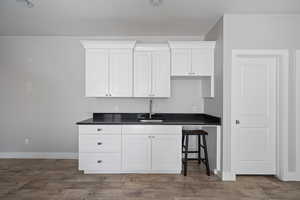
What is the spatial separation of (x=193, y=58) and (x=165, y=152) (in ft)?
5.98

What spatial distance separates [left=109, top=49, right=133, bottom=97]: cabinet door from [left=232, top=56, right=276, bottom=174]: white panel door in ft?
6.21

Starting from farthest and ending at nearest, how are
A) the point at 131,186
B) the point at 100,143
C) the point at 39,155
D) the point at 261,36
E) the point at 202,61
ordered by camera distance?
the point at 39,155 → the point at 202,61 → the point at 100,143 → the point at 261,36 → the point at 131,186

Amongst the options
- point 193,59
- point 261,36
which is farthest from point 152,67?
point 261,36

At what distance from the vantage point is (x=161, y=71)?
391 cm

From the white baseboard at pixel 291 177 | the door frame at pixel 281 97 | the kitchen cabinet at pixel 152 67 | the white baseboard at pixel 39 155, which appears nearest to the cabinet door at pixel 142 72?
the kitchen cabinet at pixel 152 67

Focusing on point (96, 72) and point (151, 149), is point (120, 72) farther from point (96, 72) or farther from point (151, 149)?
point (151, 149)

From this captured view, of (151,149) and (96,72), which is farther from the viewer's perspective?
(96,72)

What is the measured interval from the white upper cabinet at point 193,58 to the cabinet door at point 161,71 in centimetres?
15

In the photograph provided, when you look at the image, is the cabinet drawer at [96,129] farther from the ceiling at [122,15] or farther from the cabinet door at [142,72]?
the ceiling at [122,15]

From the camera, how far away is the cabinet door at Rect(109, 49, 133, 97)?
3.88m

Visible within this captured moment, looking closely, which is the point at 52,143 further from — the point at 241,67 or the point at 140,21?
the point at 241,67

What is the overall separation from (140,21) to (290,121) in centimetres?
309

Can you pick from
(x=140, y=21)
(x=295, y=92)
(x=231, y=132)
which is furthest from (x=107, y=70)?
(x=295, y=92)

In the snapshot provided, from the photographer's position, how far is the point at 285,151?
3357mm
